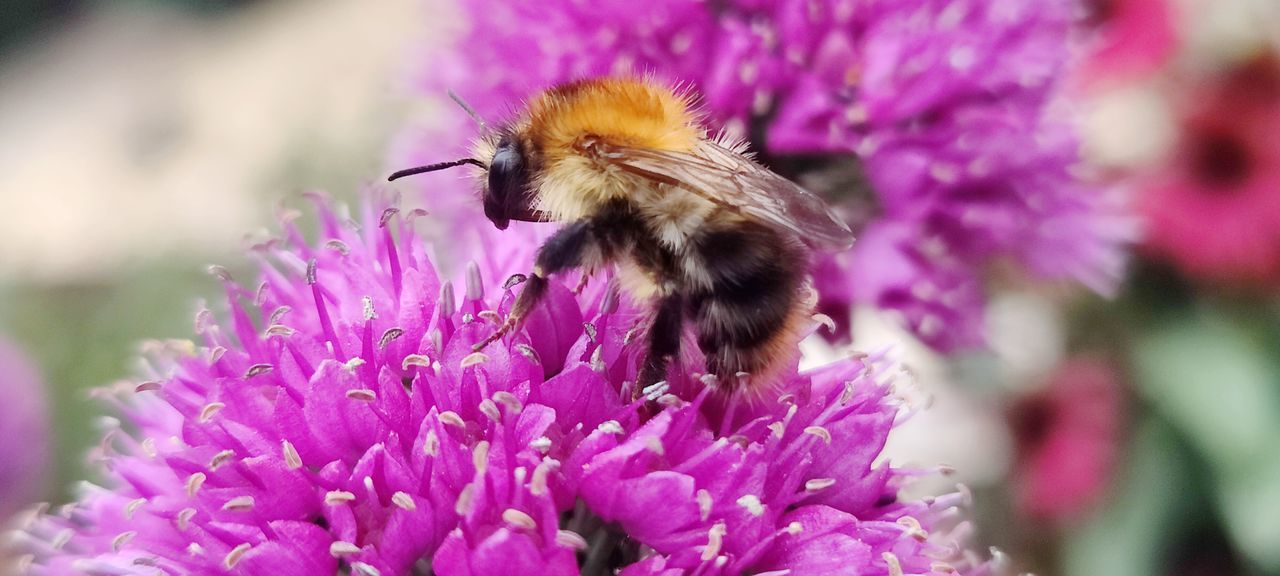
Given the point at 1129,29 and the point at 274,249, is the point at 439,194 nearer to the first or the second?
the point at 274,249

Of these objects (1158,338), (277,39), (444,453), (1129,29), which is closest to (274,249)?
(444,453)

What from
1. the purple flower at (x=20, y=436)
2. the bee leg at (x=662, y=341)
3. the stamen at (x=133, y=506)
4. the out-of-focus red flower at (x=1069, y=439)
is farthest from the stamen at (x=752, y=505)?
the purple flower at (x=20, y=436)

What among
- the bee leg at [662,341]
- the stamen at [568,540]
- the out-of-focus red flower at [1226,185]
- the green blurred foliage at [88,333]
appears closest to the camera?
the stamen at [568,540]

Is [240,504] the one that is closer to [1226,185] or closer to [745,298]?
[745,298]

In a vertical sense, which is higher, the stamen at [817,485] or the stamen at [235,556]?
the stamen at [817,485]

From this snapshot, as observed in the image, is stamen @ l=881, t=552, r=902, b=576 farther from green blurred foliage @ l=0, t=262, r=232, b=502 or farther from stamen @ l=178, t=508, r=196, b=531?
green blurred foliage @ l=0, t=262, r=232, b=502

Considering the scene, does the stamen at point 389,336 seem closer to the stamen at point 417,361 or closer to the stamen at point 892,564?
the stamen at point 417,361
